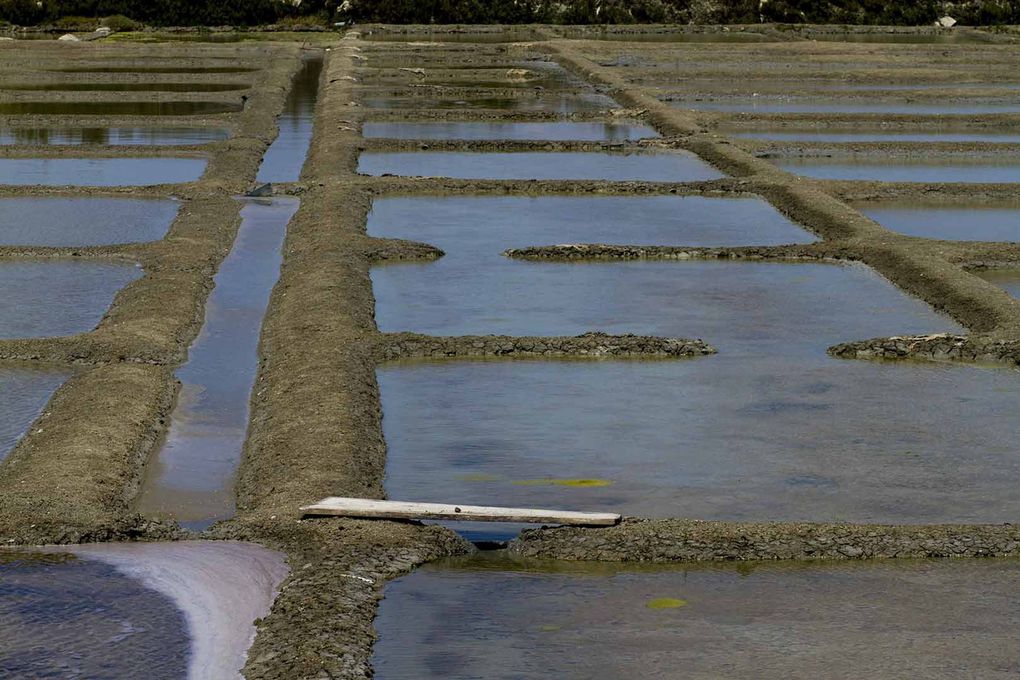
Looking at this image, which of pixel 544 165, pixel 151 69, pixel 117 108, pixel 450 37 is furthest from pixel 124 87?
pixel 450 37

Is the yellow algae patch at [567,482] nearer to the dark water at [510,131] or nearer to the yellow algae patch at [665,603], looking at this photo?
the yellow algae patch at [665,603]

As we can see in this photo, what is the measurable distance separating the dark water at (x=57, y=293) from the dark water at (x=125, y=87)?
70.2 ft

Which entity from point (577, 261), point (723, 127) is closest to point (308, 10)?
point (723, 127)

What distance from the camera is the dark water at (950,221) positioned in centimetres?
2120

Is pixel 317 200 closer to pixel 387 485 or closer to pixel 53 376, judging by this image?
pixel 53 376

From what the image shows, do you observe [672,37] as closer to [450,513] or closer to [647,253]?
[647,253]

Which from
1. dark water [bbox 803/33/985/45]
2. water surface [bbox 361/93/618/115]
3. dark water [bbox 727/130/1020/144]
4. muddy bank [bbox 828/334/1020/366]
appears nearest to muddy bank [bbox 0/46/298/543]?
muddy bank [bbox 828/334/1020/366]

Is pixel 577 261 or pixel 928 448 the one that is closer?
pixel 928 448

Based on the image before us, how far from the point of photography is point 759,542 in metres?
10.6

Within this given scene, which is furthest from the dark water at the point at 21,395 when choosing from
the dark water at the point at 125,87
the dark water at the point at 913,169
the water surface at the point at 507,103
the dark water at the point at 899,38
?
the dark water at the point at 899,38

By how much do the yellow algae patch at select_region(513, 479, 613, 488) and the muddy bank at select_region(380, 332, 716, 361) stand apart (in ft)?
11.5

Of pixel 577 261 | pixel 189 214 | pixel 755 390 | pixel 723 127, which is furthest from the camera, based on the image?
pixel 723 127

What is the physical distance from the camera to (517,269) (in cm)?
1897

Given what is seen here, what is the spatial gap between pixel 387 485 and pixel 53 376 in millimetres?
4169
